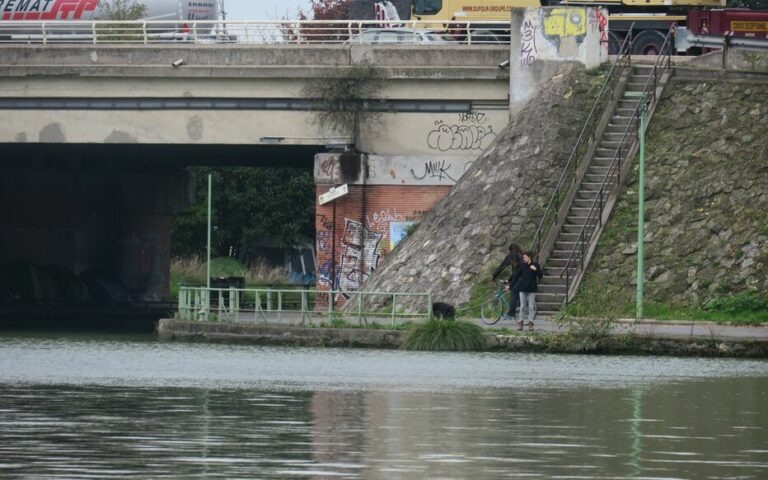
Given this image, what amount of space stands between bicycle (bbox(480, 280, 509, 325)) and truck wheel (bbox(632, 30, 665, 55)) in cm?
1561

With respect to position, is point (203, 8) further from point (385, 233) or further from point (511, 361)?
point (511, 361)

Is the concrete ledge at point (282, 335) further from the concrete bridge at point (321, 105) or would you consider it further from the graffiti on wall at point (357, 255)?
the concrete bridge at point (321, 105)

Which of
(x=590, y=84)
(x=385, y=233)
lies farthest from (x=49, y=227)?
(x=590, y=84)

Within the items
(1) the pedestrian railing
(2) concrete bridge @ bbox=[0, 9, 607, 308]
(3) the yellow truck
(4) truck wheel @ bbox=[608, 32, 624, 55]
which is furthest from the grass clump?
(4) truck wheel @ bbox=[608, 32, 624, 55]

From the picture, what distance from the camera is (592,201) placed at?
37.3 meters

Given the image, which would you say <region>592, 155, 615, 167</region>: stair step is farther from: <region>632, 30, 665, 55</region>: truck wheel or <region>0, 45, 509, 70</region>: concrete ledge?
<region>632, 30, 665, 55</region>: truck wheel

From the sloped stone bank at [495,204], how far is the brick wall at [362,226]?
149 cm

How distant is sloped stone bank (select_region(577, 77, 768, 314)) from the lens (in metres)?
34.1

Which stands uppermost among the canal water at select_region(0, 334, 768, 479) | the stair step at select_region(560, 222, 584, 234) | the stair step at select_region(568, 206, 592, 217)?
the stair step at select_region(568, 206, 592, 217)

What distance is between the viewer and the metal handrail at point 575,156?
3678cm

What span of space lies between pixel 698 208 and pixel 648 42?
1194 cm

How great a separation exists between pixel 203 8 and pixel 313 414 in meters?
38.1

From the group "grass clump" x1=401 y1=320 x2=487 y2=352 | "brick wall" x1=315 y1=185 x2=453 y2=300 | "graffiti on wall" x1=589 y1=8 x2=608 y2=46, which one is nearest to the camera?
"grass clump" x1=401 y1=320 x2=487 y2=352

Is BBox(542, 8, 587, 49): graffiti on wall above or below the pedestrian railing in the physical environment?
above
